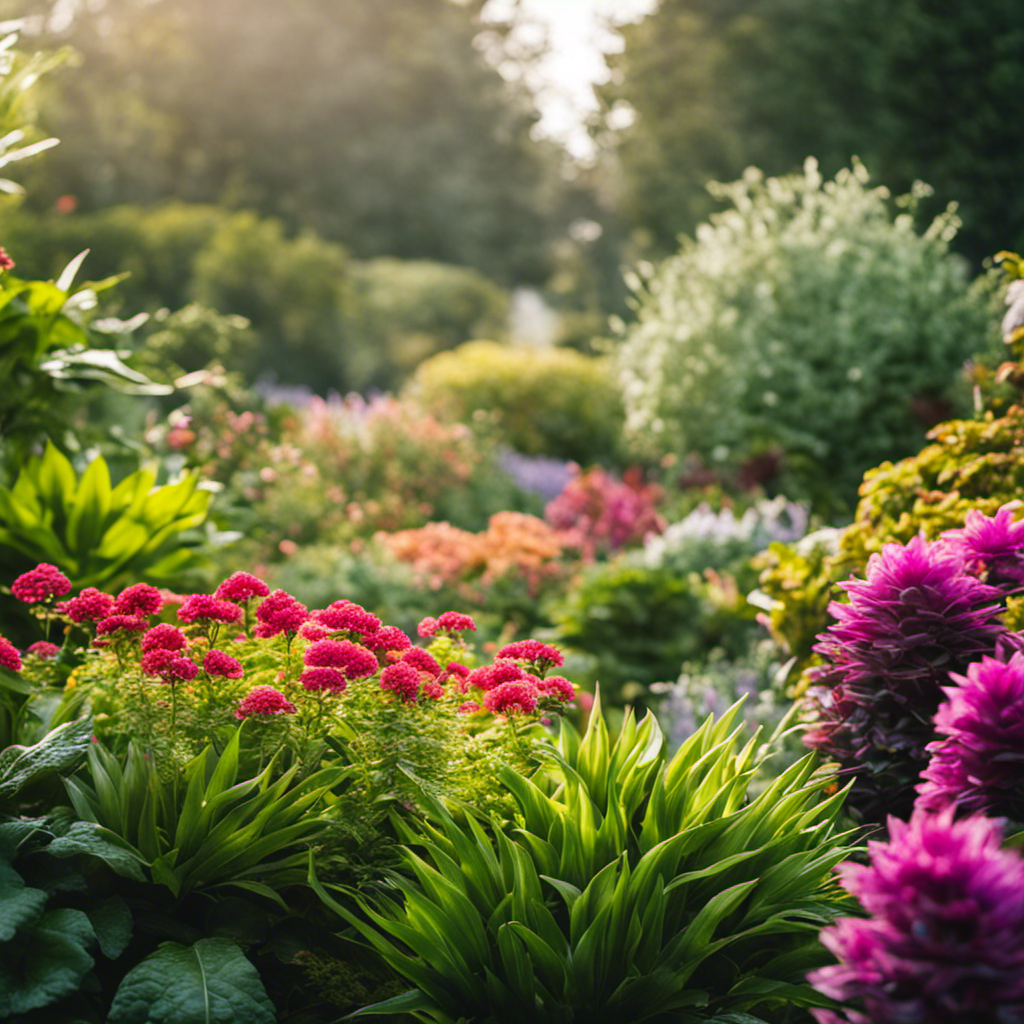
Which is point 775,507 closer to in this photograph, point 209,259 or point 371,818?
point 371,818

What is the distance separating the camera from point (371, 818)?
255cm

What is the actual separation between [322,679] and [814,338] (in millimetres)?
6647

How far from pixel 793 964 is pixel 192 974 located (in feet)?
4.67

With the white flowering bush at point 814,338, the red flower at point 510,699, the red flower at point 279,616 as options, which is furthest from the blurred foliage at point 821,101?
the red flower at point 279,616

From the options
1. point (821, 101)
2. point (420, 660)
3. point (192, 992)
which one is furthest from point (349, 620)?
point (821, 101)

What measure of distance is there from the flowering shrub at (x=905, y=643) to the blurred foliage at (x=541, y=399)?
29.9ft

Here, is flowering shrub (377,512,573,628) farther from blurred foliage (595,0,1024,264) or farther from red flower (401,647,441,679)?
blurred foliage (595,0,1024,264)

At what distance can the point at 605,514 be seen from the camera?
8.23 metres

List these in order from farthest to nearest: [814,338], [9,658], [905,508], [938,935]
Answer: [814,338] → [905,508] → [9,658] → [938,935]

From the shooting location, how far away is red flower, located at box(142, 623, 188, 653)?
2.48m

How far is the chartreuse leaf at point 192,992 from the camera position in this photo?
6.93 ft

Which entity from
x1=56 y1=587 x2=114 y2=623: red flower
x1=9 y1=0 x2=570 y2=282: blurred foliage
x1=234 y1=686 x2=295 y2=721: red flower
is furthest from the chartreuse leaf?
x1=9 y1=0 x2=570 y2=282: blurred foliage

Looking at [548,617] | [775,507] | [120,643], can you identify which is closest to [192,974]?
[120,643]

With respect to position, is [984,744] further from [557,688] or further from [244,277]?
[244,277]
